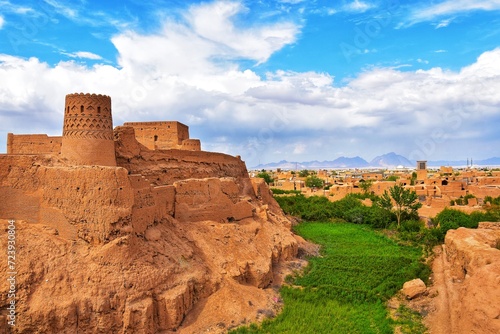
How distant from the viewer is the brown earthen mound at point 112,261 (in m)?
11.6

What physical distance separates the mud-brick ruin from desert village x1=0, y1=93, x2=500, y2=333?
1.3 inches

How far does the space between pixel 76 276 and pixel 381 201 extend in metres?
31.0

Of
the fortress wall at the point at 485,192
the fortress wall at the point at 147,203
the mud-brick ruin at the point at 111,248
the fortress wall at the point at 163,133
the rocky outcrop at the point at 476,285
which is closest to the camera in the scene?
the rocky outcrop at the point at 476,285

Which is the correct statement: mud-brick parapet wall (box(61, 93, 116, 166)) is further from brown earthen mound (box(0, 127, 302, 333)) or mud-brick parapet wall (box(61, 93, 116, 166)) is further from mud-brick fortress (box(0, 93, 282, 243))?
brown earthen mound (box(0, 127, 302, 333))

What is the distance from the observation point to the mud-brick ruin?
38.5 ft

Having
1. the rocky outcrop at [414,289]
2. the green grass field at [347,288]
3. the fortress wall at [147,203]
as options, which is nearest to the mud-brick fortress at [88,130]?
the fortress wall at [147,203]

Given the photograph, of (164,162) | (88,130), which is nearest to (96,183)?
(88,130)

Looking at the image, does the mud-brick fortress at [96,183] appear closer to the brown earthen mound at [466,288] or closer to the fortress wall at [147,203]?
the fortress wall at [147,203]

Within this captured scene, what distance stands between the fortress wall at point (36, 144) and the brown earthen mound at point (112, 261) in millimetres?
4918

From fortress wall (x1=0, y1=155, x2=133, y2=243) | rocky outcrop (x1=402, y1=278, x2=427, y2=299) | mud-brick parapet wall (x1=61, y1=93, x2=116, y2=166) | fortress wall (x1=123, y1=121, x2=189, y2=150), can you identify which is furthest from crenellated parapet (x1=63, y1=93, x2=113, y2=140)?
rocky outcrop (x1=402, y1=278, x2=427, y2=299)

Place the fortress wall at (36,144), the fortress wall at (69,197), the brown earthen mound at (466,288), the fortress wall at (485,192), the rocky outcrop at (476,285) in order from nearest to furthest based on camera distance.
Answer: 1. the rocky outcrop at (476,285)
2. the brown earthen mound at (466,288)
3. the fortress wall at (69,197)
4. the fortress wall at (36,144)
5. the fortress wall at (485,192)

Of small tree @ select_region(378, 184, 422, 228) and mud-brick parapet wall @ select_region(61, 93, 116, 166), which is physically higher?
mud-brick parapet wall @ select_region(61, 93, 116, 166)

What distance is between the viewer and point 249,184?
98.6 feet

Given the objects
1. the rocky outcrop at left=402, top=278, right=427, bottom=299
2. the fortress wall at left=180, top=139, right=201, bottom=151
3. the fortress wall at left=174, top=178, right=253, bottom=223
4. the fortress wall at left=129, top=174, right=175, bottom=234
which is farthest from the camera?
the fortress wall at left=180, top=139, right=201, bottom=151
